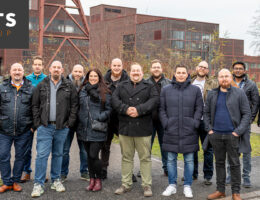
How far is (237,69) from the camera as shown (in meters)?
5.91

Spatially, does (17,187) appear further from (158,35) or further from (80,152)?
(158,35)

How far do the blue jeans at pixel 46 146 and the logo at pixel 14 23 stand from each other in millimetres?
5825

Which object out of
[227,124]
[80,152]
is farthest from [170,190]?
[80,152]

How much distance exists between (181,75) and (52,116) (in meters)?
2.19

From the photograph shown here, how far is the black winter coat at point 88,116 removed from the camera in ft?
17.8

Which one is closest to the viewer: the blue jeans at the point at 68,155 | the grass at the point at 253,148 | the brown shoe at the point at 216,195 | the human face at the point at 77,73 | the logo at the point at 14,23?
the brown shoe at the point at 216,195

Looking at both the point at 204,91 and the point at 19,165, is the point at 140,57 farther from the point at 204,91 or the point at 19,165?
the point at 19,165

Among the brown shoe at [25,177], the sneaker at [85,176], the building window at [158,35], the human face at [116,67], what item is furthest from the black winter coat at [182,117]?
the building window at [158,35]

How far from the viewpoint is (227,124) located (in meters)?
5.12

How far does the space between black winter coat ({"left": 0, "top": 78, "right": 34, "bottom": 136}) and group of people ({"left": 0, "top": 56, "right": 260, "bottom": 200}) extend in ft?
0.05

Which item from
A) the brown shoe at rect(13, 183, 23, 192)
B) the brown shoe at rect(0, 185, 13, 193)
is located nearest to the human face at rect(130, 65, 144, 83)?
the brown shoe at rect(13, 183, 23, 192)

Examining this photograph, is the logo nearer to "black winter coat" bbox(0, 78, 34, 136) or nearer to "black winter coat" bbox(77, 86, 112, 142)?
"black winter coat" bbox(0, 78, 34, 136)

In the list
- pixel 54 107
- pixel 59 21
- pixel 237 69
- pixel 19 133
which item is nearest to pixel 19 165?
pixel 19 133

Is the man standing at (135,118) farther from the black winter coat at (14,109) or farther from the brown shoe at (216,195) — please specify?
the black winter coat at (14,109)
